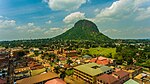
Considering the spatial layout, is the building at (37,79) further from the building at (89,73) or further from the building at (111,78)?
the building at (111,78)

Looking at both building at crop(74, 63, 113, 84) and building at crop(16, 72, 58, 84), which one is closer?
building at crop(16, 72, 58, 84)

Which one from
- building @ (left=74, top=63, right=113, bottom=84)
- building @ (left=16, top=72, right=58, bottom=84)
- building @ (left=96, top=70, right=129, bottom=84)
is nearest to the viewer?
building @ (left=96, top=70, right=129, bottom=84)

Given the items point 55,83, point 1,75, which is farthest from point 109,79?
point 1,75

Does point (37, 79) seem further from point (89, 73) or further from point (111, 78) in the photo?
point (111, 78)

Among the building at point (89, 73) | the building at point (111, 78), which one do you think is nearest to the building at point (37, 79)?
the building at point (89, 73)

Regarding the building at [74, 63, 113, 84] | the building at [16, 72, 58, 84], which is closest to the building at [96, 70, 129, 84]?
the building at [74, 63, 113, 84]

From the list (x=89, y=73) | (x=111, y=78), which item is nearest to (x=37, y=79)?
(x=89, y=73)

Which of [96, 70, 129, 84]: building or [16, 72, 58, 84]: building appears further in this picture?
[16, 72, 58, 84]: building

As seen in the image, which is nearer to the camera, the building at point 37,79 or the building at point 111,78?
the building at point 111,78

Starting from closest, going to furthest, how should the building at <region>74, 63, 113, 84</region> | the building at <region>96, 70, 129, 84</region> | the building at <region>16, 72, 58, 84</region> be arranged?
the building at <region>96, 70, 129, 84</region>
the building at <region>16, 72, 58, 84</region>
the building at <region>74, 63, 113, 84</region>

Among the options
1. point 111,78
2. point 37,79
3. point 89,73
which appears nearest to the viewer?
point 111,78

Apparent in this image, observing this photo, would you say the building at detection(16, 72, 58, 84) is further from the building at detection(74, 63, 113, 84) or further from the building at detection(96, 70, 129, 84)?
the building at detection(96, 70, 129, 84)
